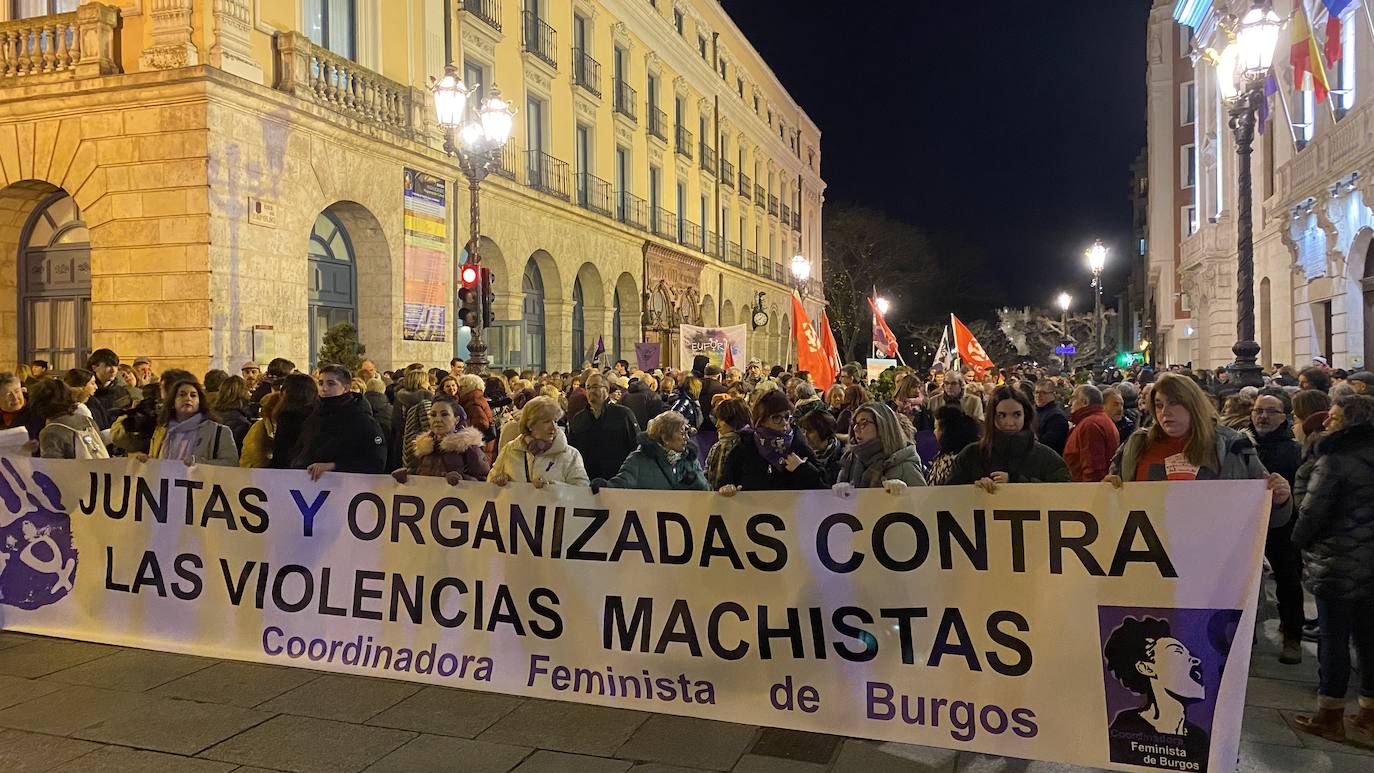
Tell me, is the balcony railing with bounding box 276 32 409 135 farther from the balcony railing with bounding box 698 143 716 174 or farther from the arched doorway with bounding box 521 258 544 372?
the balcony railing with bounding box 698 143 716 174

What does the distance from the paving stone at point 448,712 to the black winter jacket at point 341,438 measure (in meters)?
1.83

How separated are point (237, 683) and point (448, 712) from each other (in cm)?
127

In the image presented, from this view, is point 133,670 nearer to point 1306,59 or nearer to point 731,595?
point 731,595

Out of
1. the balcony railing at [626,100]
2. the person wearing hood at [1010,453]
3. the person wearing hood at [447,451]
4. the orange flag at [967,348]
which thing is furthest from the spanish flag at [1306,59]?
the balcony railing at [626,100]

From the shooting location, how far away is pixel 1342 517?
452 cm

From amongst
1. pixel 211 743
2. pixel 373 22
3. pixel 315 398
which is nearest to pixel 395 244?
pixel 373 22

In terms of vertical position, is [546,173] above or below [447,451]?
above

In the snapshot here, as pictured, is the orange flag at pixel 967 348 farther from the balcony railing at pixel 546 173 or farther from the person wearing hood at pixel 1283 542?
the person wearing hood at pixel 1283 542

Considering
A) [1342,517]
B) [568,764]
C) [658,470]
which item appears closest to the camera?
[568,764]

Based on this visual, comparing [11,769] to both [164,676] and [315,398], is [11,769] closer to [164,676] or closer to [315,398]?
[164,676]

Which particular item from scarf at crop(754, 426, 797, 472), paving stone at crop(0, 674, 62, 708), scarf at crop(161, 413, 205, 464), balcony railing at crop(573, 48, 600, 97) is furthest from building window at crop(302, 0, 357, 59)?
scarf at crop(754, 426, 797, 472)

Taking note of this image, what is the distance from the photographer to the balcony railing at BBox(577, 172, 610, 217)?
88.9 feet

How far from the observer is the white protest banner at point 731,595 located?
3871 millimetres

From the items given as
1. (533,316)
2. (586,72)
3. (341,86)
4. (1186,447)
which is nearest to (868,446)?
(1186,447)
